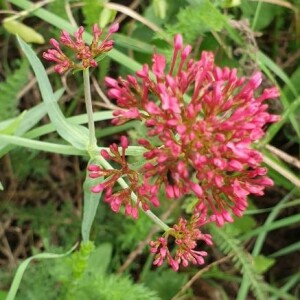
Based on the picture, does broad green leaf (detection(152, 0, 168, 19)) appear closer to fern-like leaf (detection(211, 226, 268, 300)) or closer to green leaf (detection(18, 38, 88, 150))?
green leaf (detection(18, 38, 88, 150))

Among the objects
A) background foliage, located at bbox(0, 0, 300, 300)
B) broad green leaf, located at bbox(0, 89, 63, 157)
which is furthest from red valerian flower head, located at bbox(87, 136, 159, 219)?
background foliage, located at bbox(0, 0, 300, 300)

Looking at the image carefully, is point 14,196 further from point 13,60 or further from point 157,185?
point 157,185

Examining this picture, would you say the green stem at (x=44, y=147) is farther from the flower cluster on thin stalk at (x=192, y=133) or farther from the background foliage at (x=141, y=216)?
the background foliage at (x=141, y=216)

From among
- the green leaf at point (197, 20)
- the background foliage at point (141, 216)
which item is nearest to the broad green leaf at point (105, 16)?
the background foliage at point (141, 216)

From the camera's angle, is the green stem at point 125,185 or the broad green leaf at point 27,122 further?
the broad green leaf at point 27,122

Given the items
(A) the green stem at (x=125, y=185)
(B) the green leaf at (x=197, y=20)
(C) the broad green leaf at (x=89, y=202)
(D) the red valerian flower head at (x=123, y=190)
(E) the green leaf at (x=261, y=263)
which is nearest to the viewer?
(D) the red valerian flower head at (x=123, y=190)

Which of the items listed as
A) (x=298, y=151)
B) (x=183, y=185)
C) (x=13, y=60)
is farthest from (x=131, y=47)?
(x=183, y=185)

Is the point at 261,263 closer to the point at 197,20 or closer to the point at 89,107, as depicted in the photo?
the point at 197,20
